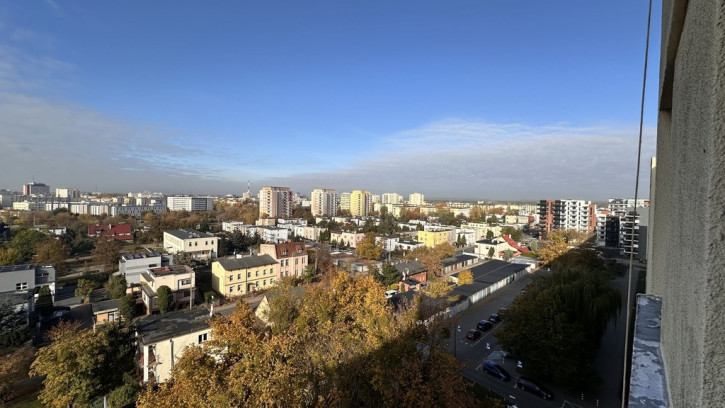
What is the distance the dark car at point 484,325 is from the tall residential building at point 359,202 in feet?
150

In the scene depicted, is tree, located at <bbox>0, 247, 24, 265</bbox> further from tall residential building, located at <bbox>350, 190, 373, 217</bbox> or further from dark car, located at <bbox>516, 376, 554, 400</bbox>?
tall residential building, located at <bbox>350, 190, 373, 217</bbox>

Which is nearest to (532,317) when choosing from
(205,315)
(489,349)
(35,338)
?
(489,349)

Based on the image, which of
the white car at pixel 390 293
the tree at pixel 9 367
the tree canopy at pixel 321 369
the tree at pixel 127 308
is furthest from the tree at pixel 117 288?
the white car at pixel 390 293

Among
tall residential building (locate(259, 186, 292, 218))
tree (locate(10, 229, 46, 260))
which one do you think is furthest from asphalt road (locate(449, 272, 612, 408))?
tall residential building (locate(259, 186, 292, 218))

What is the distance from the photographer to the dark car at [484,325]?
37.5 feet

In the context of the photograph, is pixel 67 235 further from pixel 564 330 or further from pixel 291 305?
pixel 564 330

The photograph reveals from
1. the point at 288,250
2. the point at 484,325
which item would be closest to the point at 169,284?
the point at 288,250

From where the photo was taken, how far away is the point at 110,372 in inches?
296

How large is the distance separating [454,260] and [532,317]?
13.9 m

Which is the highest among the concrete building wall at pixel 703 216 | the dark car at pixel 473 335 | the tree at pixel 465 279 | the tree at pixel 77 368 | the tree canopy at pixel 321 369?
the concrete building wall at pixel 703 216

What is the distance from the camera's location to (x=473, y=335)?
10.8 metres

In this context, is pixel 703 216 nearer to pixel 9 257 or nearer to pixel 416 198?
pixel 9 257

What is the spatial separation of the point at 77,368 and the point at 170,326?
7.68 ft

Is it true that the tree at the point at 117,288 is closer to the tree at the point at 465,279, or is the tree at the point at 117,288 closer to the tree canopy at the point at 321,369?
the tree canopy at the point at 321,369
